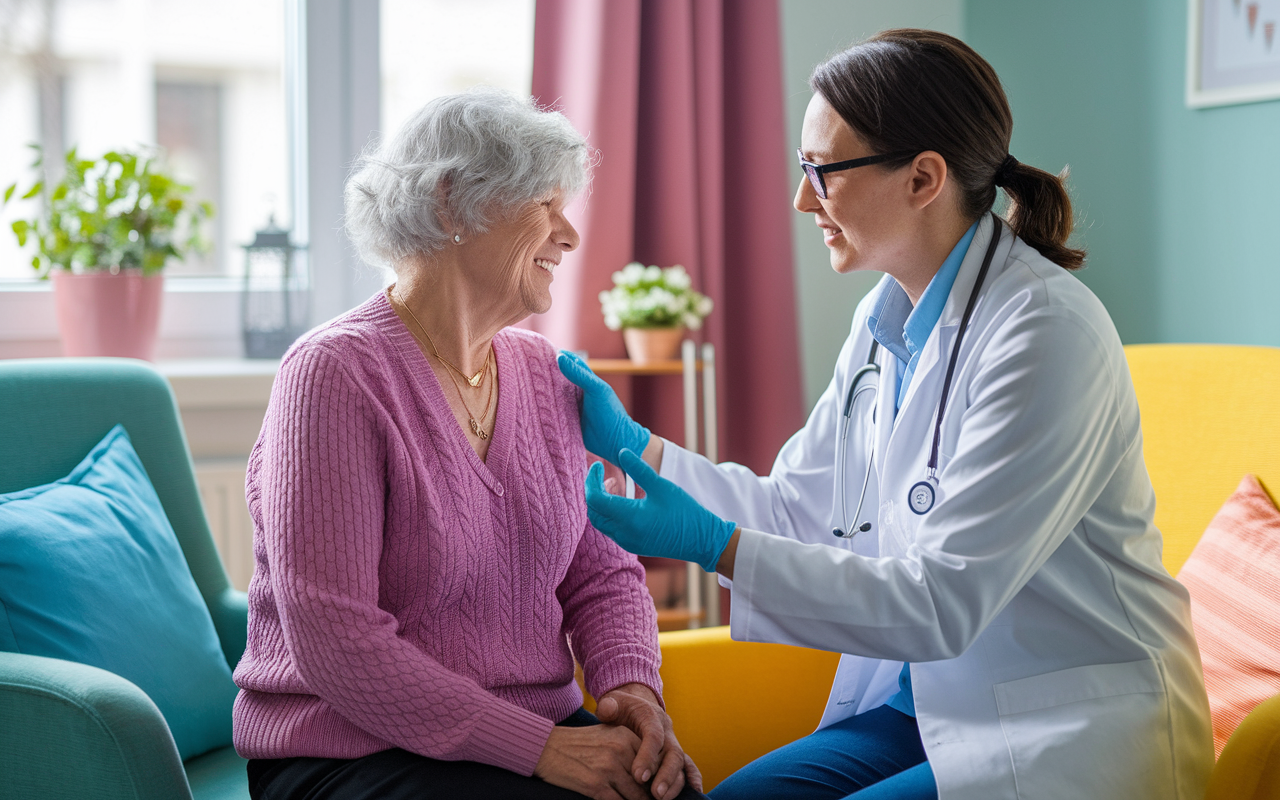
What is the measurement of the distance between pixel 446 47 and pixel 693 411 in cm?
122

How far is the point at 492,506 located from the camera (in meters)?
1.23

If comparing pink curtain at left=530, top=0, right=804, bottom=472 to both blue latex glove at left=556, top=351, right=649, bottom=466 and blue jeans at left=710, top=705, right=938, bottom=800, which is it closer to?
blue latex glove at left=556, top=351, right=649, bottom=466

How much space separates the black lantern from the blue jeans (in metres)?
1.69

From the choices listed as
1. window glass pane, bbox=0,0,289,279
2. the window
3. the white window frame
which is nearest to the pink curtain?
the window

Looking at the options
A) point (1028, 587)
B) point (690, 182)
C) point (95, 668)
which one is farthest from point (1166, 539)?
point (95, 668)

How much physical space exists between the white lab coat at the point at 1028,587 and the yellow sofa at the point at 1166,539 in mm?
357

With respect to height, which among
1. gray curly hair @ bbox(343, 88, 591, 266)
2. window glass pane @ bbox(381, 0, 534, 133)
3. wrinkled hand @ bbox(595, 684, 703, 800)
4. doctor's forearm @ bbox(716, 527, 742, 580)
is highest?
window glass pane @ bbox(381, 0, 534, 133)

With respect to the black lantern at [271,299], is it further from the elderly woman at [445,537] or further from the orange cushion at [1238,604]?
the orange cushion at [1238,604]

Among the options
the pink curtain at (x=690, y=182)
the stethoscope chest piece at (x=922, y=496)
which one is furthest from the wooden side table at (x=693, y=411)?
the stethoscope chest piece at (x=922, y=496)

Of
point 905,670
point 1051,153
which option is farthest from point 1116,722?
point 1051,153

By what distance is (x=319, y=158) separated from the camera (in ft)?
8.57

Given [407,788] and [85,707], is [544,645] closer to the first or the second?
[407,788]

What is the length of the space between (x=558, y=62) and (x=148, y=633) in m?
1.67

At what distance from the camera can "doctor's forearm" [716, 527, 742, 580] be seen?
1.14m
